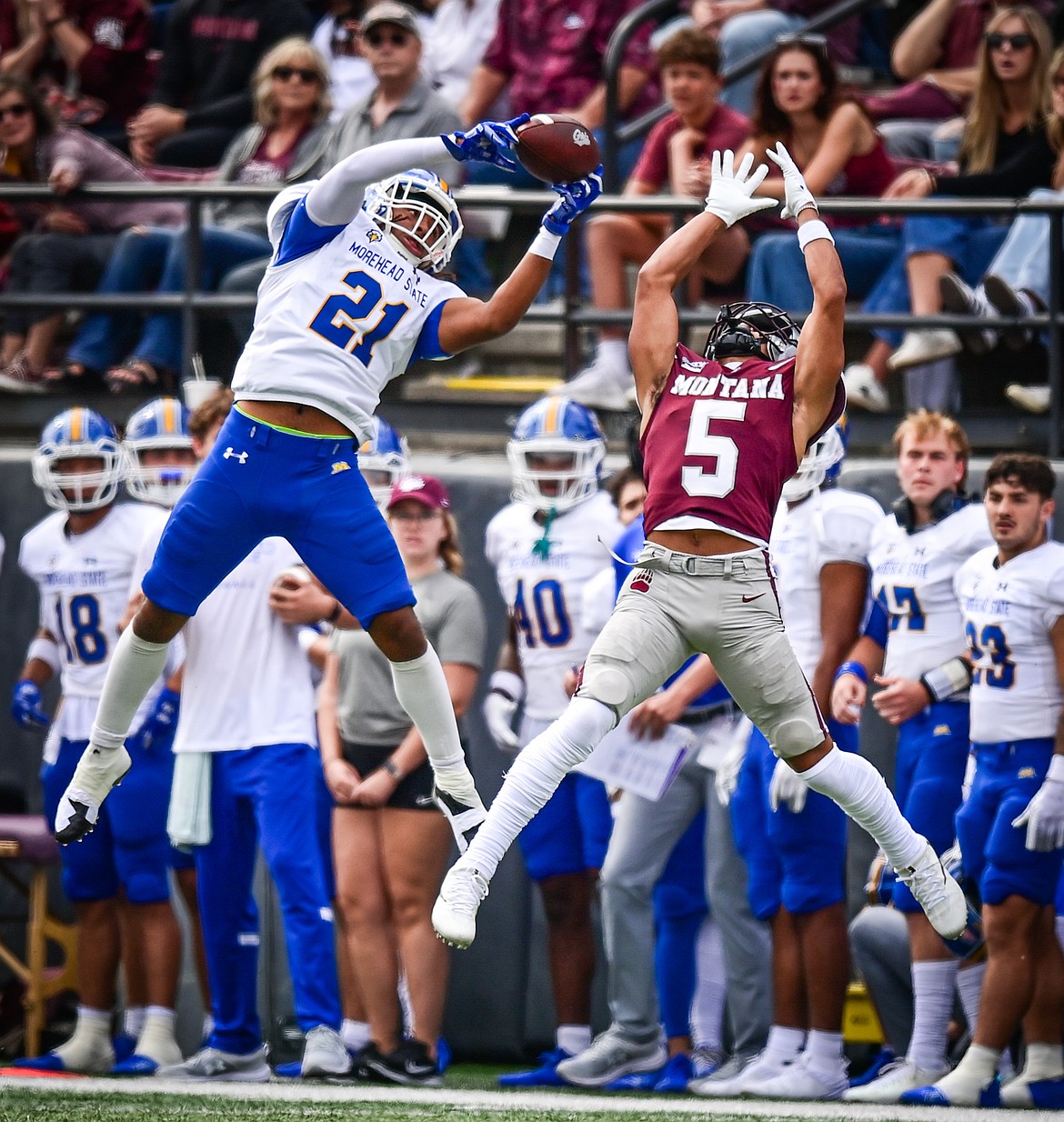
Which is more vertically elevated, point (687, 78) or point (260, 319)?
point (687, 78)

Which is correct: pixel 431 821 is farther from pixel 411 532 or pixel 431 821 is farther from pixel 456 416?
pixel 456 416

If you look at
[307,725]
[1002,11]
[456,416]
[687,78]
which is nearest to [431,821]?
[307,725]

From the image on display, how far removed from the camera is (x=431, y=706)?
5.89m

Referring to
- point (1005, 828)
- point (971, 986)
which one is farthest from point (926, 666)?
point (971, 986)

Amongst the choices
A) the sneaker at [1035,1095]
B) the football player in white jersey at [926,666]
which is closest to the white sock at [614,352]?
the football player in white jersey at [926,666]

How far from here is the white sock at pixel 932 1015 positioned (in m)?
6.55

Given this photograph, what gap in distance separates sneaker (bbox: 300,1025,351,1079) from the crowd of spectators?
2.81 meters

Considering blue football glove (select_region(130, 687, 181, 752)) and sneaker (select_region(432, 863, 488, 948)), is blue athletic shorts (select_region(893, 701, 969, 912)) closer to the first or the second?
sneaker (select_region(432, 863, 488, 948))

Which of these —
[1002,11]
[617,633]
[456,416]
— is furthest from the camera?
[456,416]

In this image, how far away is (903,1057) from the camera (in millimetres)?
6883

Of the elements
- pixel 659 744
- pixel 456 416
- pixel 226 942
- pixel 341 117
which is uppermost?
pixel 341 117

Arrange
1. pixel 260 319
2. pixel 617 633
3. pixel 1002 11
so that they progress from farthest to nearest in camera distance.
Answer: pixel 1002 11 < pixel 260 319 < pixel 617 633

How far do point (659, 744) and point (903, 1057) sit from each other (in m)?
1.31

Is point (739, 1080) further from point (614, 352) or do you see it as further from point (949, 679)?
point (614, 352)
